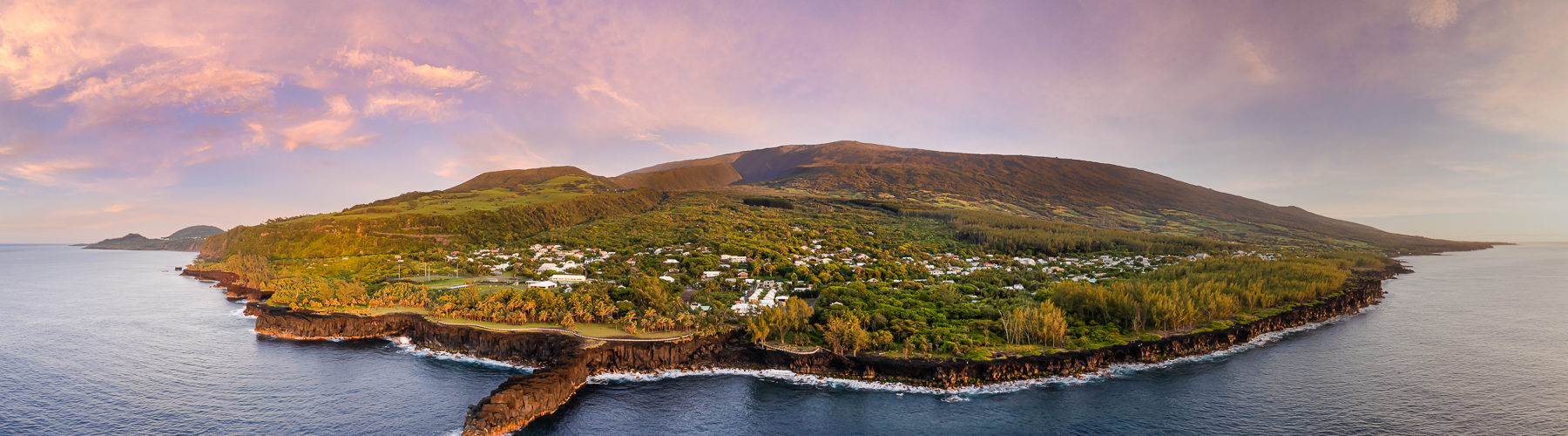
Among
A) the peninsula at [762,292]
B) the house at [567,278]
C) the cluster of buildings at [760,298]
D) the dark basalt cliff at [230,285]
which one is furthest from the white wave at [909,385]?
the dark basalt cliff at [230,285]

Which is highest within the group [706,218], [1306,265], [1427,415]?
[706,218]

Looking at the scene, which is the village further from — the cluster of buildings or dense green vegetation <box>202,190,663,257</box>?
dense green vegetation <box>202,190,663,257</box>

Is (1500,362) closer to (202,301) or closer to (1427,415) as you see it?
(1427,415)

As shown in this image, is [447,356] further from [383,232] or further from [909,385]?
[383,232]

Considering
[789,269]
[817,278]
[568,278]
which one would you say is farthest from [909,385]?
[568,278]

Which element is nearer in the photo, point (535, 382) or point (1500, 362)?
point (535, 382)

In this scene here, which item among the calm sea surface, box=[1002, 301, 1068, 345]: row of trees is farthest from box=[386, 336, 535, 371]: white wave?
box=[1002, 301, 1068, 345]: row of trees

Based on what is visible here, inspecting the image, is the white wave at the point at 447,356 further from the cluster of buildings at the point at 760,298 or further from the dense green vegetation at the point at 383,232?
the dense green vegetation at the point at 383,232

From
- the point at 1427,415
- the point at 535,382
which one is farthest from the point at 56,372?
the point at 1427,415
